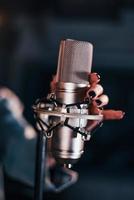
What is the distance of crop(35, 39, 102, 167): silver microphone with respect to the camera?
53 centimetres

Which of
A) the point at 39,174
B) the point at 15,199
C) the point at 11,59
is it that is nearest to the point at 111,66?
the point at 11,59

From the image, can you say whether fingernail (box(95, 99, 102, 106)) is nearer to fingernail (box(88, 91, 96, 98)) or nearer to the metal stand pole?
fingernail (box(88, 91, 96, 98))

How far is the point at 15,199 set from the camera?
4.02 feet

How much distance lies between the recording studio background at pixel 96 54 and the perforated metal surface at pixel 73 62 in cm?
105

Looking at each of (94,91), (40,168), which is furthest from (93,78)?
(40,168)

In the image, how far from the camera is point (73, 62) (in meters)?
0.53

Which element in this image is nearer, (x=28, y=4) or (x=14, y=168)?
(x=14, y=168)

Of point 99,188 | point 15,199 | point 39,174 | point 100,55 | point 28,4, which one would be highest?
point 28,4

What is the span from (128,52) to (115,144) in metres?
0.34

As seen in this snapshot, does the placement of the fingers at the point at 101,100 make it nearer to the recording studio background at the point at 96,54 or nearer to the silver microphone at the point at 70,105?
the silver microphone at the point at 70,105

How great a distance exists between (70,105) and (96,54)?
1.07 m

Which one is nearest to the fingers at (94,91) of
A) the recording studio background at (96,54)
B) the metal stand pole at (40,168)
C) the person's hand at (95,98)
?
the person's hand at (95,98)

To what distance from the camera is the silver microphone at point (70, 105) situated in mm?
527

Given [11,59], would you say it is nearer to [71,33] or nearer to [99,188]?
[71,33]
